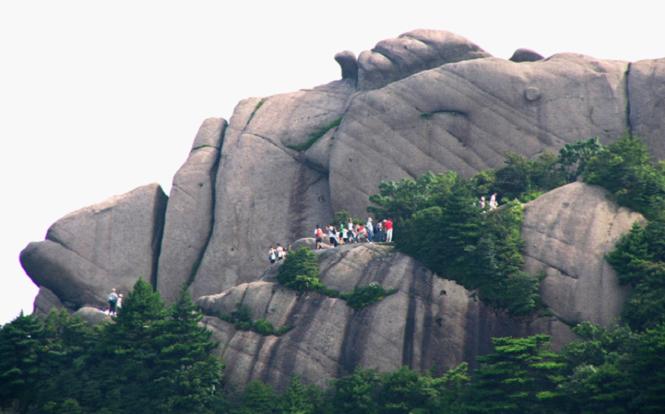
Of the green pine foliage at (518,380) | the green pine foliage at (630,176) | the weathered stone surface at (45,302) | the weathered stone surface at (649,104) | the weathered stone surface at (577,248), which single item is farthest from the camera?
the weathered stone surface at (45,302)

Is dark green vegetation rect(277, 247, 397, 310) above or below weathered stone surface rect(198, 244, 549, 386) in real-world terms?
above

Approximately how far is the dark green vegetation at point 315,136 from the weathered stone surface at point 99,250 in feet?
29.5

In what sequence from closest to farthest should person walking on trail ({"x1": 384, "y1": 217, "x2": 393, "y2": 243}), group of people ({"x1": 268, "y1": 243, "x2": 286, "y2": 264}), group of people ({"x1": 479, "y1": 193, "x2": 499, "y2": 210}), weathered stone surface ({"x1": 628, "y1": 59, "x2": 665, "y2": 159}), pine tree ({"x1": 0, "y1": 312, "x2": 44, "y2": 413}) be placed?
1. pine tree ({"x1": 0, "y1": 312, "x2": 44, "y2": 413})
2. group of people ({"x1": 479, "y1": 193, "x2": 499, "y2": 210})
3. person walking on trail ({"x1": 384, "y1": 217, "x2": 393, "y2": 243})
4. group of people ({"x1": 268, "y1": 243, "x2": 286, "y2": 264})
5. weathered stone surface ({"x1": 628, "y1": 59, "x2": 665, "y2": 159})

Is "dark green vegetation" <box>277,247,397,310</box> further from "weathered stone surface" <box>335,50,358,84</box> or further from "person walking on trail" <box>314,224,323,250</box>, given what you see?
"weathered stone surface" <box>335,50,358,84</box>

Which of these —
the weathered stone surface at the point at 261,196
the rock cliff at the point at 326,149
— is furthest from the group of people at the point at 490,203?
the weathered stone surface at the point at 261,196

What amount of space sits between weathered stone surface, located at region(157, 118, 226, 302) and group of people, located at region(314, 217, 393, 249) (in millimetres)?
10135

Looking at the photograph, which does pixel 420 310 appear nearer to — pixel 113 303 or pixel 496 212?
pixel 496 212

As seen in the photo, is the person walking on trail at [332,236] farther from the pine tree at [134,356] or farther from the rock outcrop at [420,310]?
the pine tree at [134,356]

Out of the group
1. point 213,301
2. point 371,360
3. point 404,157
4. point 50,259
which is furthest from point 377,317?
point 50,259

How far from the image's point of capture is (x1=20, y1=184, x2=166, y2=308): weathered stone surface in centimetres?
9050

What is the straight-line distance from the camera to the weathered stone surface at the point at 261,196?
90000mm

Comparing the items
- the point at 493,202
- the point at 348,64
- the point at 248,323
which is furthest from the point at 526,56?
the point at 248,323

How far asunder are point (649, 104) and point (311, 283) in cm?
2293

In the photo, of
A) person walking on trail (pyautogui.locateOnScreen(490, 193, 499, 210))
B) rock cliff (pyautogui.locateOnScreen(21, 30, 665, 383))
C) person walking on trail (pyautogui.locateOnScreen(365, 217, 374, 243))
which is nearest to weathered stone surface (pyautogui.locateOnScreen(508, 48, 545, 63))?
rock cliff (pyautogui.locateOnScreen(21, 30, 665, 383))
